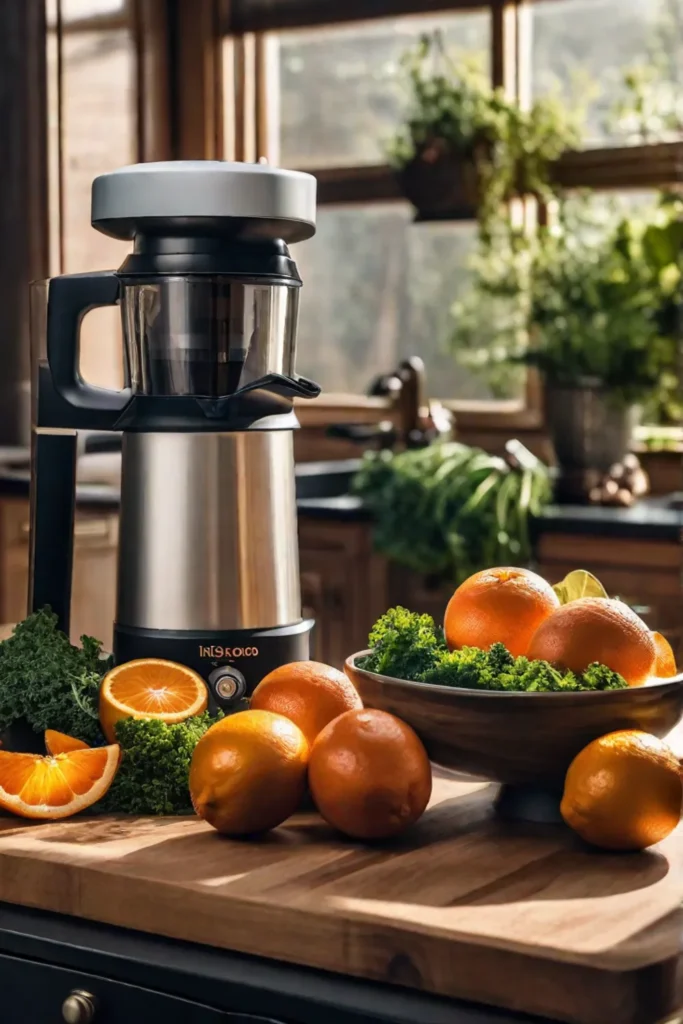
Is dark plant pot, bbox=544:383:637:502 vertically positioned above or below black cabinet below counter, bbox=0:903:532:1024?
above

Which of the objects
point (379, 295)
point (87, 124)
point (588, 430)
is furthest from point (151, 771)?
point (87, 124)

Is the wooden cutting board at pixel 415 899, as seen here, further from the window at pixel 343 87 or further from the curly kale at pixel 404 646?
the window at pixel 343 87

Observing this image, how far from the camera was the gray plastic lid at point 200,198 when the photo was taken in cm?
120

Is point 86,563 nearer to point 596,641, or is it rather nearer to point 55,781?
point 55,781

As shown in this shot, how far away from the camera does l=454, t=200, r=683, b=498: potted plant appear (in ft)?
10.2

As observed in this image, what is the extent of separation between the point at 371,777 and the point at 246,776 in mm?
80

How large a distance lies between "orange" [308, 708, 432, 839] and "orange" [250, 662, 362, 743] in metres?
0.10

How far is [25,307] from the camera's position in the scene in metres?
4.21

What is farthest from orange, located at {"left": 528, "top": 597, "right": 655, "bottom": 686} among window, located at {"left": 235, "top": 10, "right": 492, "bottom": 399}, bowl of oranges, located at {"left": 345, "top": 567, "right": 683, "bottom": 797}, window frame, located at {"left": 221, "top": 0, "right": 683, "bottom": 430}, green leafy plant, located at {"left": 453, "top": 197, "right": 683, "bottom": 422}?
window, located at {"left": 235, "top": 10, "right": 492, "bottom": 399}

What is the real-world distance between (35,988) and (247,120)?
3443mm

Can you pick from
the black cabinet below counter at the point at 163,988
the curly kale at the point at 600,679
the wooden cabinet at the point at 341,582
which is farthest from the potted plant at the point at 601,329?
the black cabinet below counter at the point at 163,988

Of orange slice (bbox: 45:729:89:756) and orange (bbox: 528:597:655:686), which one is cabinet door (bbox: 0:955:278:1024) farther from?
orange (bbox: 528:597:655:686)

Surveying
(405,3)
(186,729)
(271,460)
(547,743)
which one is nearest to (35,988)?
(186,729)

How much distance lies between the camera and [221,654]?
4.09ft
